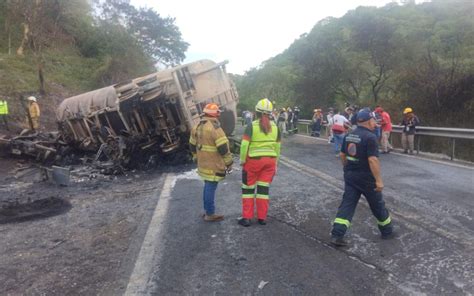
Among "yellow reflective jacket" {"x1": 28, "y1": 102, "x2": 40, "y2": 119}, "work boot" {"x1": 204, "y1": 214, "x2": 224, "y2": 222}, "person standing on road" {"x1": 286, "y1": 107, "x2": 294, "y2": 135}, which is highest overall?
"yellow reflective jacket" {"x1": 28, "y1": 102, "x2": 40, "y2": 119}

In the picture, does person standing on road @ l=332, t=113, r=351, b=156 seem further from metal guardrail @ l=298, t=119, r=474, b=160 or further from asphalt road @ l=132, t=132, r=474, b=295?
asphalt road @ l=132, t=132, r=474, b=295

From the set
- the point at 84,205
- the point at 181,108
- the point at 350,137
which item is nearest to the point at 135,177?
the point at 181,108

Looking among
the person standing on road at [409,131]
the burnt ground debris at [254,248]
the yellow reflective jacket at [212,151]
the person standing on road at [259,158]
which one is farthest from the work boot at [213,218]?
the person standing on road at [409,131]

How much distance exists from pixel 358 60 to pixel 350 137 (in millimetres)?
23348

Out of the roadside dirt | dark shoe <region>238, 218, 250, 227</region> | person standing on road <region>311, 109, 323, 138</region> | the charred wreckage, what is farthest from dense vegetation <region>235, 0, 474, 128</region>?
dark shoe <region>238, 218, 250, 227</region>

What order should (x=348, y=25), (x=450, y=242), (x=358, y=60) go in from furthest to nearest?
(x=348, y=25) < (x=358, y=60) < (x=450, y=242)

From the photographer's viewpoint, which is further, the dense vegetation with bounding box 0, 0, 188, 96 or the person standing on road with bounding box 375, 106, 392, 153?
the dense vegetation with bounding box 0, 0, 188, 96

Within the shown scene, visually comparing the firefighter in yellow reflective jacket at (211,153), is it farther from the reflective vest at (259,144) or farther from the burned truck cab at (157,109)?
the burned truck cab at (157,109)

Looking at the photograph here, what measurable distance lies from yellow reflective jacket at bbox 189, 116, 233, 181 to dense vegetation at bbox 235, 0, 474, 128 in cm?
1301

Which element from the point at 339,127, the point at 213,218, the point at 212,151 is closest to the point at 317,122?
the point at 339,127

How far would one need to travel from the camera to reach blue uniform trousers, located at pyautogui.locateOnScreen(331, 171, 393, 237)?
414 centimetres

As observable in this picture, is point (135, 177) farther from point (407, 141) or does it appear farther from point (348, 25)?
point (348, 25)

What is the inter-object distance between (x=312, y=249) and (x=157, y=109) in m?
6.75

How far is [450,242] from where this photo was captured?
13.1 ft
